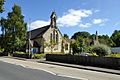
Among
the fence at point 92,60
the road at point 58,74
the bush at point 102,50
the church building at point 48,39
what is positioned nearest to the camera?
the road at point 58,74

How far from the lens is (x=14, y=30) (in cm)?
6588

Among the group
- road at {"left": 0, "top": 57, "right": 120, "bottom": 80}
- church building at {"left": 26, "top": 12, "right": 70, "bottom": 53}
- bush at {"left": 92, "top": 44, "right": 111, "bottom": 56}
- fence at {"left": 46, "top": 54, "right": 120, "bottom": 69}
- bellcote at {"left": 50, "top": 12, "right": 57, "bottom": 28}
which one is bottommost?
road at {"left": 0, "top": 57, "right": 120, "bottom": 80}

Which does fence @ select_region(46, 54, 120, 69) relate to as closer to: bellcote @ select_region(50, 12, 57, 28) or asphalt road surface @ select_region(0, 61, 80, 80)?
asphalt road surface @ select_region(0, 61, 80, 80)

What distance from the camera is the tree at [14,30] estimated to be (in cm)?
6512

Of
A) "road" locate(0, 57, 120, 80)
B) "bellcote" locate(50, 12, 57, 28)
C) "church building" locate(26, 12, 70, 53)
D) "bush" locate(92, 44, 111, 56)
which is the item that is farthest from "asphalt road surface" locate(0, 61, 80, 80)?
"bellcote" locate(50, 12, 57, 28)

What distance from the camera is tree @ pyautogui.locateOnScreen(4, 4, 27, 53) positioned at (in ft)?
214

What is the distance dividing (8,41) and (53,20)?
15.5 m

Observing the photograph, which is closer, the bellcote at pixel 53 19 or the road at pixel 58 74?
the road at pixel 58 74

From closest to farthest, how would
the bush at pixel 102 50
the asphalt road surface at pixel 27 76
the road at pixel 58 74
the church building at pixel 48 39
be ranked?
1. the asphalt road surface at pixel 27 76
2. the road at pixel 58 74
3. the bush at pixel 102 50
4. the church building at pixel 48 39

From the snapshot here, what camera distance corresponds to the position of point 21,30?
6575cm

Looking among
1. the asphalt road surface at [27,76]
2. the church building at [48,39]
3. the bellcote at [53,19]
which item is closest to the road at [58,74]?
the asphalt road surface at [27,76]

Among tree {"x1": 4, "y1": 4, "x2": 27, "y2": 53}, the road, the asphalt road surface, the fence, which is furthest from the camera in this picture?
tree {"x1": 4, "y1": 4, "x2": 27, "y2": 53}

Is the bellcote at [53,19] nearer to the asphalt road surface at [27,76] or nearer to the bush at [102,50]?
the bush at [102,50]

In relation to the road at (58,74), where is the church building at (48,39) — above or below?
above
